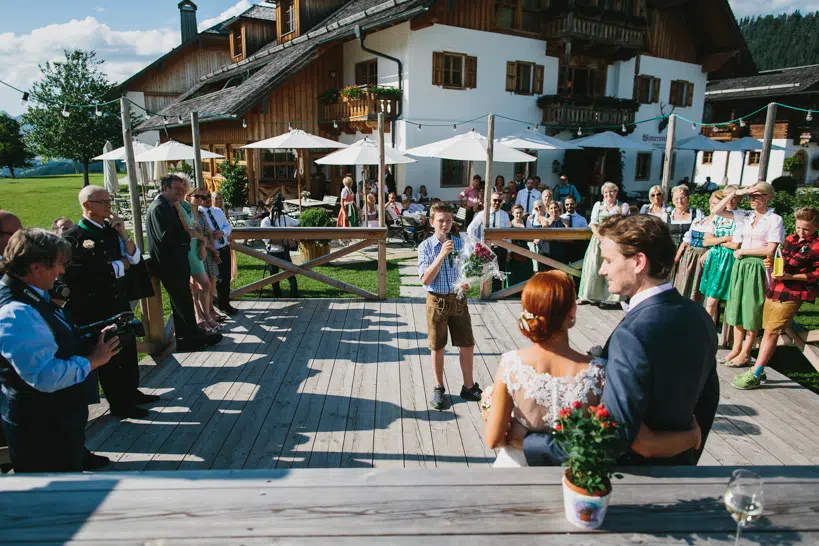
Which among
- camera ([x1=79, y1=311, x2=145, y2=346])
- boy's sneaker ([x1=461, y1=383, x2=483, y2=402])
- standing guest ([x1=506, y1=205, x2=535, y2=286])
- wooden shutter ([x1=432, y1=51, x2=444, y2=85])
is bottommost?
boy's sneaker ([x1=461, y1=383, x2=483, y2=402])

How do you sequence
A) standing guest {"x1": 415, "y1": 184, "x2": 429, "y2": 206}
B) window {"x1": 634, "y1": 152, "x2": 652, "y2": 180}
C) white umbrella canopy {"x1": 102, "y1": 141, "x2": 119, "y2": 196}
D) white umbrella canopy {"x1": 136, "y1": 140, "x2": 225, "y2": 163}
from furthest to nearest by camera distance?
window {"x1": 634, "y1": 152, "x2": 652, "y2": 180} → standing guest {"x1": 415, "y1": 184, "x2": 429, "y2": 206} → white umbrella canopy {"x1": 102, "y1": 141, "x2": 119, "y2": 196} → white umbrella canopy {"x1": 136, "y1": 140, "x2": 225, "y2": 163}

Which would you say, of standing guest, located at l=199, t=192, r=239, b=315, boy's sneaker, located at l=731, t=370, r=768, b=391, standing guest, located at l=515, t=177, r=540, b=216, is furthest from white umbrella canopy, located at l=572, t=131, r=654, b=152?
standing guest, located at l=199, t=192, r=239, b=315

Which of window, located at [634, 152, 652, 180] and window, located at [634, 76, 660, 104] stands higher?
window, located at [634, 76, 660, 104]

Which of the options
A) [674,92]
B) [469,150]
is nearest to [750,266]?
[469,150]

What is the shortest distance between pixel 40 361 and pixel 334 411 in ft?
7.59

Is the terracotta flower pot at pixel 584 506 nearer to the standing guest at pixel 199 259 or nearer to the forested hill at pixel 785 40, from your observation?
the standing guest at pixel 199 259

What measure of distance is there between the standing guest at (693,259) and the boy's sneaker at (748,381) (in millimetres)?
1241

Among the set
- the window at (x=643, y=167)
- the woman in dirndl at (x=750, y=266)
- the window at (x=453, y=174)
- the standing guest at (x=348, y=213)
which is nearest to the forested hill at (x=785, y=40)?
the window at (x=643, y=167)

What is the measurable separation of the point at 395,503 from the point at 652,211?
6.29m

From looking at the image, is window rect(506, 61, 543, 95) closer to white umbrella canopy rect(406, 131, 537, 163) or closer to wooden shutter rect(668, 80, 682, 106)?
white umbrella canopy rect(406, 131, 537, 163)

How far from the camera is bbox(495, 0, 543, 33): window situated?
687 inches

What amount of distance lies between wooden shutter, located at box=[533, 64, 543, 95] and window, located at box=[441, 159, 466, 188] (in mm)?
3887

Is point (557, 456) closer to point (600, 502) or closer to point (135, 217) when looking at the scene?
point (600, 502)

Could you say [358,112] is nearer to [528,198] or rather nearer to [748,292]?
[528,198]
